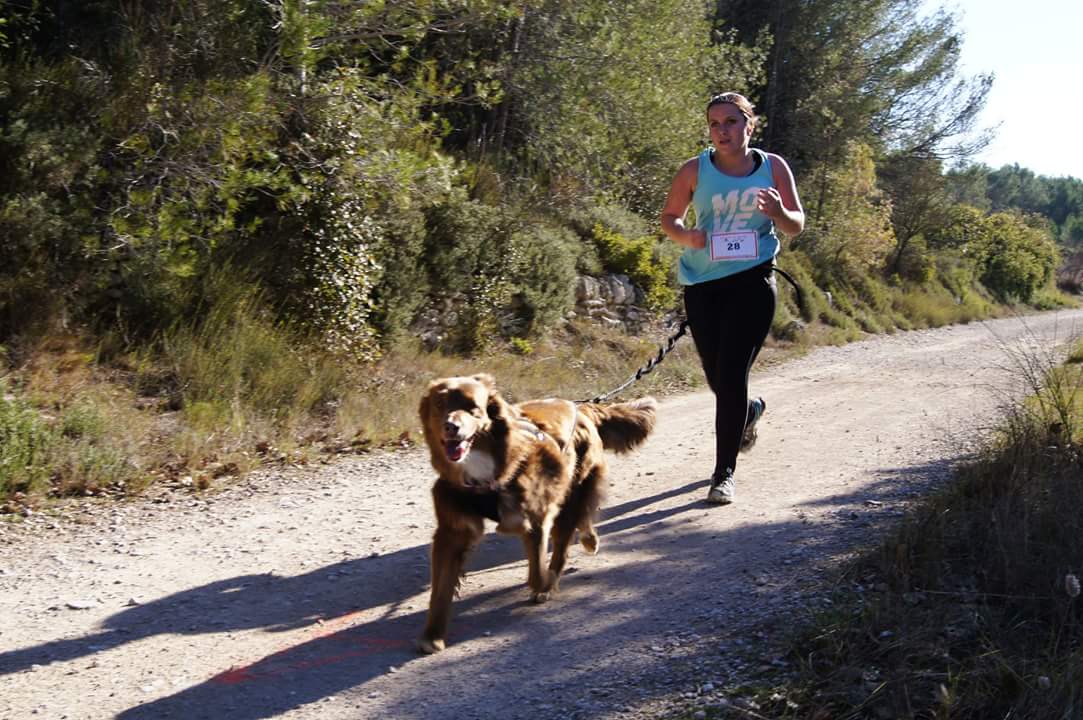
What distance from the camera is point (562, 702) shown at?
12.6ft

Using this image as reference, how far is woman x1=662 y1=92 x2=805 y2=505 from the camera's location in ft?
19.3

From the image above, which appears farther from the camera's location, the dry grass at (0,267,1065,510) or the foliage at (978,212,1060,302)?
the foliage at (978,212,1060,302)

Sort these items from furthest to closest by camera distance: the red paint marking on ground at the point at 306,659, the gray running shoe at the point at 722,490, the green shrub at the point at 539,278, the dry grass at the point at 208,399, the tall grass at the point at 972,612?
the green shrub at the point at 539,278 < the dry grass at the point at 208,399 < the gray running shoe at the point at 722,490 < the red paint marking on ground at the point at 306,659 < the tall grass at the point at 972,612

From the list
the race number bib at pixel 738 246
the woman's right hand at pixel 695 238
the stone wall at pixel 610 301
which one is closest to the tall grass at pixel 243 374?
the woman's right hand at pixel 695 238

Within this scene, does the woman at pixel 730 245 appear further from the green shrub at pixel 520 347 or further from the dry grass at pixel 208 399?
the green shrub at pixel 520 347

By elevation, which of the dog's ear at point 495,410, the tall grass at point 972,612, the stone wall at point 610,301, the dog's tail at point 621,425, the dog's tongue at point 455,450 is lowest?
the tall grass at point 972,612

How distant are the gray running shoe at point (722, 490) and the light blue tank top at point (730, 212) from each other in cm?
130

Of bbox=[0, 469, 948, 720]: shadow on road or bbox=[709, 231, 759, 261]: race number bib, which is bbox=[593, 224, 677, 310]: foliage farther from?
bbox=[0, 469, 948, 720]: shadow on road

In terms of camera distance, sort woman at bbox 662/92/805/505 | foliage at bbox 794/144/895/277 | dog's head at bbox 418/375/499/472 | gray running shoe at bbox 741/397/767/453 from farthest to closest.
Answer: foliage at bbox 794/144/895/277 → gray running shoe at bbox 741/397/767/453 → woman at bbox 662/92/805/505 → dog's head at bbox 418/375/499/472

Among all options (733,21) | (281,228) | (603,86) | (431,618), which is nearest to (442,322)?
(281,228)

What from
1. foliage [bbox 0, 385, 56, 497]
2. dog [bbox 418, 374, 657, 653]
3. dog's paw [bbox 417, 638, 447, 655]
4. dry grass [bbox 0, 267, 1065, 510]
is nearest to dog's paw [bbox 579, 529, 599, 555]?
dog [bbox 418, 374, 657, 653]

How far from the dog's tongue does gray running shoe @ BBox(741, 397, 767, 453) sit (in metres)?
2.75

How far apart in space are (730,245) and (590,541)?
1.98m

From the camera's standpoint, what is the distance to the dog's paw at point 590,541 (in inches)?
217
